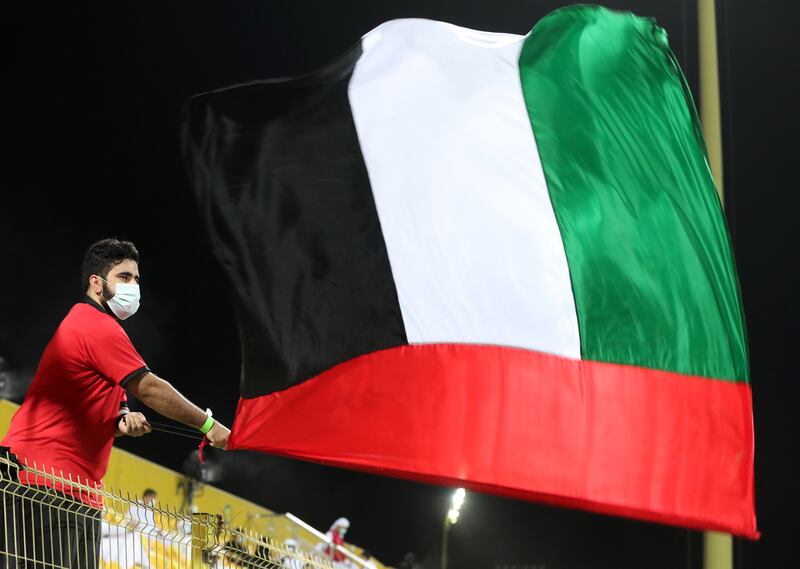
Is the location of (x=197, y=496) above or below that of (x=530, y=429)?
below

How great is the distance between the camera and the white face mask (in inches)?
156

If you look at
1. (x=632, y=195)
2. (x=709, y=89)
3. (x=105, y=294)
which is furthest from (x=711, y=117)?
(x=105, y=294)

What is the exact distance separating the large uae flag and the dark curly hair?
39 centimetres

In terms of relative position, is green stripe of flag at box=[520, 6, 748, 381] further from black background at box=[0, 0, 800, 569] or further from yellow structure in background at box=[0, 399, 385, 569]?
yellow structure in background at box=[0, 399, 385, 569]

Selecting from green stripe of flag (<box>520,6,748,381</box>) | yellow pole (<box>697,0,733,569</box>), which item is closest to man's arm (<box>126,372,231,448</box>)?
green stripe of flag (<box>520,6,748,381</box>)

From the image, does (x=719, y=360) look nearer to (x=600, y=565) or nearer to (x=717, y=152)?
(x=717, y=152)

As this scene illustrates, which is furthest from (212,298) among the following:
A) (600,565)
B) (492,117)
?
(492,117)

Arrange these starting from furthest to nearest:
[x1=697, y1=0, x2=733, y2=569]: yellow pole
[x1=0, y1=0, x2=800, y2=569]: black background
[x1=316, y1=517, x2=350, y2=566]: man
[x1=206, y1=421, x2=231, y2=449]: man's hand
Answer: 1. [x1=316, y1=517, x2=350, y2=566]: man
2. [x1=0, y1=0, x2=800, y2=569]: black background
3. [x1=697, y1=0, x2=733, y2=569]: yellow pole
4. [x1=206, y1=421, x2=231, y2=449]: man's hand

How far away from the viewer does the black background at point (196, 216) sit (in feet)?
33.2

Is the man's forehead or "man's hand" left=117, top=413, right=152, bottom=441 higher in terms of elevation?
the man's forehead

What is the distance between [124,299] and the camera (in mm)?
3982

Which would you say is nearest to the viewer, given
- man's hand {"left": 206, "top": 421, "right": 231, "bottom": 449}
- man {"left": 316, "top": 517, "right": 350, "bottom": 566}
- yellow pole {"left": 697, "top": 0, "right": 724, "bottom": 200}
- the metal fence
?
the metal fence

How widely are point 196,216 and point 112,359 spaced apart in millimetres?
8168

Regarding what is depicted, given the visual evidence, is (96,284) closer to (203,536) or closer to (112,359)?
(112,359)
